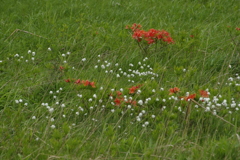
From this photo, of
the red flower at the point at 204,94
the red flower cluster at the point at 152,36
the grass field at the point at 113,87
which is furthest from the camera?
the red flower cluster at the point at 152,36

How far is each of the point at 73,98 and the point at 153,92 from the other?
2.72 ft

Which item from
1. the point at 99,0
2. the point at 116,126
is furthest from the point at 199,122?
the point at 99,0

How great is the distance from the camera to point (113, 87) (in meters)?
4.04

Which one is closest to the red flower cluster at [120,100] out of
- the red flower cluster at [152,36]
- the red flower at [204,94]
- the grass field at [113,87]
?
the grass field at [113,87]

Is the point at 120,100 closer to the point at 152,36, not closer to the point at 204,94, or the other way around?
the point at 204,94

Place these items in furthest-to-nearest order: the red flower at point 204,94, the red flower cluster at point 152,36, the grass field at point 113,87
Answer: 1. the red flower cluster at point 152,36
2. the red flower at point 204,94
3. the grass field at point 113,87

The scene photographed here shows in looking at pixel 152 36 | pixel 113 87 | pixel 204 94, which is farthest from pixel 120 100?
pixel 152 36

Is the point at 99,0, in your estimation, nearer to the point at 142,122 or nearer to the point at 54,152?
the point at 142,122

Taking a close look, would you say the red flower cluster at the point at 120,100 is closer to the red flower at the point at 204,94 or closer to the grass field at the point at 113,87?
the grass field at the point at 113,87

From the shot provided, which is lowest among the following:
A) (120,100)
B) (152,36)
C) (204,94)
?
(120,100)

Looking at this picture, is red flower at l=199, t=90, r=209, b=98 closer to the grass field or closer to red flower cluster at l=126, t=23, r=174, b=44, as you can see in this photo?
the grass field

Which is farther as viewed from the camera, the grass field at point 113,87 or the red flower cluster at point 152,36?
the red flower cluster at point 152,36

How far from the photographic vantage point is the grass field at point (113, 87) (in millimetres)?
3184

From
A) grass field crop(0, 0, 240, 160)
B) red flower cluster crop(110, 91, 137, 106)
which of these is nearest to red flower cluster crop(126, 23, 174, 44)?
grass field crop(0, 0, 240, 160)
